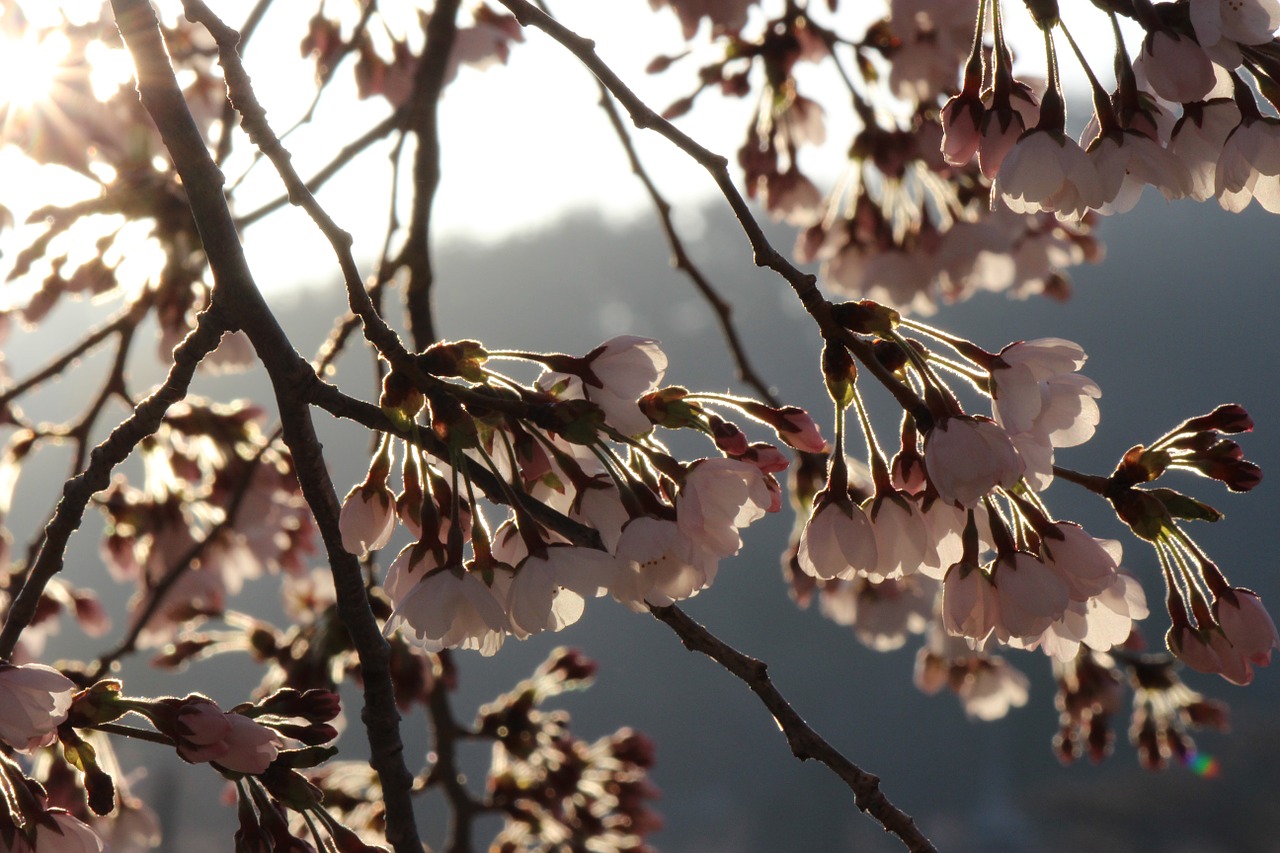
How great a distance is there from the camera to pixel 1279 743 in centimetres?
1067

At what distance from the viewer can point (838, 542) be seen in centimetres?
70

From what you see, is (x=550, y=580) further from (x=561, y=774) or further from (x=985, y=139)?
(x=561, y=774)

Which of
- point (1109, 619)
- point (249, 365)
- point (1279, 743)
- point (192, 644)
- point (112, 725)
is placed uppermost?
point (1279, 743)

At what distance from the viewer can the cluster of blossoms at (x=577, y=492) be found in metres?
Result: 0.63

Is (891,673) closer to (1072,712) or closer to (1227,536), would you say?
(1227,536)

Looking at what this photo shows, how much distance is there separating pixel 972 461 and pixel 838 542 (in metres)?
0.12

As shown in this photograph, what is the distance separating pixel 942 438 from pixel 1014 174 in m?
0.22

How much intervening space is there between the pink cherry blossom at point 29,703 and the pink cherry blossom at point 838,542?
444 mm

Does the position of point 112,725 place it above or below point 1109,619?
below

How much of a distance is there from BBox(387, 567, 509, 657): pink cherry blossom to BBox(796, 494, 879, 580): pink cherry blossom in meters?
0.20

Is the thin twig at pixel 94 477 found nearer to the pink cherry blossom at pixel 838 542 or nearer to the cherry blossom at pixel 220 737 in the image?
the cherry blossom at pixel 220 737

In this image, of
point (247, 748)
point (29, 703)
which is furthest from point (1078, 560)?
point (29, 703)

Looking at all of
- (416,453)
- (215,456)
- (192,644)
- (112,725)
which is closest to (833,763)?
(416,453)

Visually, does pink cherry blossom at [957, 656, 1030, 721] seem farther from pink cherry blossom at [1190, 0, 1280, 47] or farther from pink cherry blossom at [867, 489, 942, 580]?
pink cherry blossom at [1190, 0, 1280, 47]
